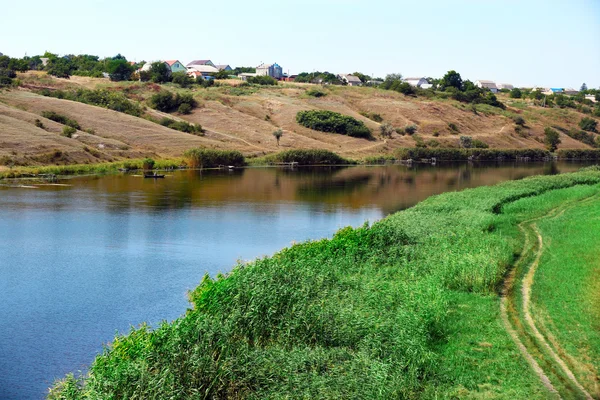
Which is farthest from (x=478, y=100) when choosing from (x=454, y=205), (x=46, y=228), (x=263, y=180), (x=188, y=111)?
(x=46, y=228)

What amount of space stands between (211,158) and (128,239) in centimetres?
4953

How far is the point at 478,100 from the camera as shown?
15462cm

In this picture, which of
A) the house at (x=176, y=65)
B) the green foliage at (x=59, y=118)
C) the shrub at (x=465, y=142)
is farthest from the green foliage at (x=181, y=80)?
the shrub at (x=465, y=142)

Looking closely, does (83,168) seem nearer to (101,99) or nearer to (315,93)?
(101,99)

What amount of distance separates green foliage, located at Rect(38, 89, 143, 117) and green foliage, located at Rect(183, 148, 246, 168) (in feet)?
72.5

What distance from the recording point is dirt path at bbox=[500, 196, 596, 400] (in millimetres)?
15922

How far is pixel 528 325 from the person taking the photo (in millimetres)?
19312

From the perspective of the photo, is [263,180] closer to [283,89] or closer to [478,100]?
[283,89]

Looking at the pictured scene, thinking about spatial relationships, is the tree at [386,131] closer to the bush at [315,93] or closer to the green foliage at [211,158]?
Result: the bush at [315,93]

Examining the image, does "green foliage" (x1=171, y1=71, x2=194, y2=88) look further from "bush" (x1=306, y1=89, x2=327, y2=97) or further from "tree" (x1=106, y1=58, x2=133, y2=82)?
"bush" (x1=306, y1=89, x2=327, y2=97)

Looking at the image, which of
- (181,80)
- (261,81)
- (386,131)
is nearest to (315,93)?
(261,81)

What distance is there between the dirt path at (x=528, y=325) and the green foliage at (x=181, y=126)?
7545cm

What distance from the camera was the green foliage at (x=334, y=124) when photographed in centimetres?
11425

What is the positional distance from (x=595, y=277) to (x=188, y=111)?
9472 centimetres
